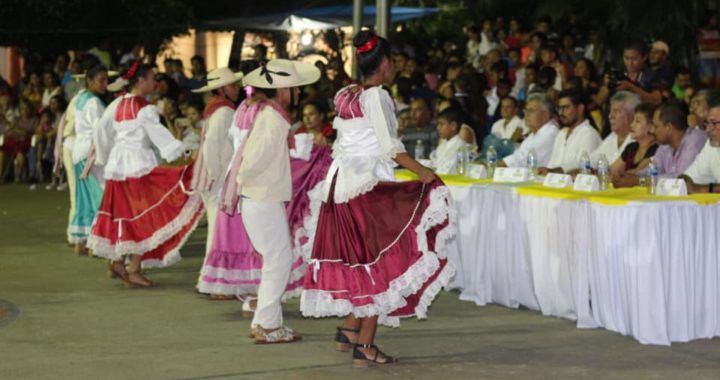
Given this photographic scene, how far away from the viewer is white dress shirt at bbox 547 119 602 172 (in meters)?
10.2

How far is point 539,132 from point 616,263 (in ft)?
8.76

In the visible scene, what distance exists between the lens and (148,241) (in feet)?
34.6

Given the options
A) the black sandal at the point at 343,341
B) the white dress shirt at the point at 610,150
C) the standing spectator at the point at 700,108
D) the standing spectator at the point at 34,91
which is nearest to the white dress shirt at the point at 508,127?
the white dress shirt at the point at 610,150

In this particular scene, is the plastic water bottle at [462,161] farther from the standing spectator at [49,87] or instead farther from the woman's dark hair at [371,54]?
the standing spectator at [49,87]

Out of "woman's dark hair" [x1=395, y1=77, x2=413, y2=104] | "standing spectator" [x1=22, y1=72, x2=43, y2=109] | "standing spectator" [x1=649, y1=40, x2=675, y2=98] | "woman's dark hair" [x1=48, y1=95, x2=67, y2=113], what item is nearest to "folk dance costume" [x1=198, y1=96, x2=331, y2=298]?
"standing spectator" [x1=649, y1=40, x2=675, y2=98]

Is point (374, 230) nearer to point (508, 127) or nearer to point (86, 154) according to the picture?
point (86, 154)

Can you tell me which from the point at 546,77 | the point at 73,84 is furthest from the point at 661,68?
the point at 73,84

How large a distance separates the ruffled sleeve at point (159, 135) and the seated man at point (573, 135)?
2739 millimetres

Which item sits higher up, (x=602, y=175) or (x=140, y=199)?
(x=602, y=175)

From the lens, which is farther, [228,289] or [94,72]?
[94,72]

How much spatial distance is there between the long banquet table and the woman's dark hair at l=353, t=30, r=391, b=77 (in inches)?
64.5

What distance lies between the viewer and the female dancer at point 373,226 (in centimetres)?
757

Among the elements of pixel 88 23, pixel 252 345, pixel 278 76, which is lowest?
pixel 252 345

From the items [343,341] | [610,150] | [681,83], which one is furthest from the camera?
[681,83]
